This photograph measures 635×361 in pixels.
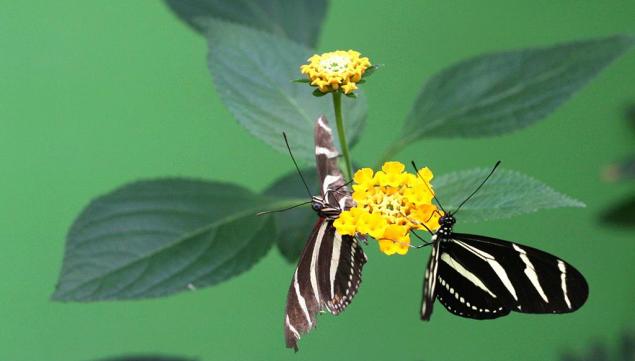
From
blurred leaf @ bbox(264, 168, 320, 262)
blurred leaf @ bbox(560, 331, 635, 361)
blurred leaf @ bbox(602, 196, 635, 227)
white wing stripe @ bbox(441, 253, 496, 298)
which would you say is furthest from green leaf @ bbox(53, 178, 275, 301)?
blurred leaf @ bbox(602, 196, 635, 227)

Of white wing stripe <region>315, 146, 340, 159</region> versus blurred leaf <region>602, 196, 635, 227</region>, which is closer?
white wing stripe <region>315, 146, 340, 159</region>

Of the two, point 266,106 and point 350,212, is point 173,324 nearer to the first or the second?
point 266,106

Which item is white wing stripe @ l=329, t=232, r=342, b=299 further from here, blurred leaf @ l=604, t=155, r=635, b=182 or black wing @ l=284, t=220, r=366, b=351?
blurred leaf @ l=604, t=155, r=635, b=182

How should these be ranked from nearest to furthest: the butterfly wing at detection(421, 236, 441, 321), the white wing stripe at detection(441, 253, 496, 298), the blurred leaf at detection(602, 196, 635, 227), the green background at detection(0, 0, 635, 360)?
the butterfly wing at detection(421, 236, 441, 321), the white wing stripe at detection(441, 253, 496, 298), the green background at detection(0, 0, 635, 360), the blurred leaf at detection(602, 196, 635, 227)

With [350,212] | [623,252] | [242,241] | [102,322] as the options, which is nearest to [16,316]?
[102,322]

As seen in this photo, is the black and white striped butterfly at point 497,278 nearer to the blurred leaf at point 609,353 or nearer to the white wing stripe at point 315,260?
the white wing stripe at point 315,260

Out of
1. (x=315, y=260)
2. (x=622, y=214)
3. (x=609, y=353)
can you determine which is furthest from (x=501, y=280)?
(x=622, y=214)
